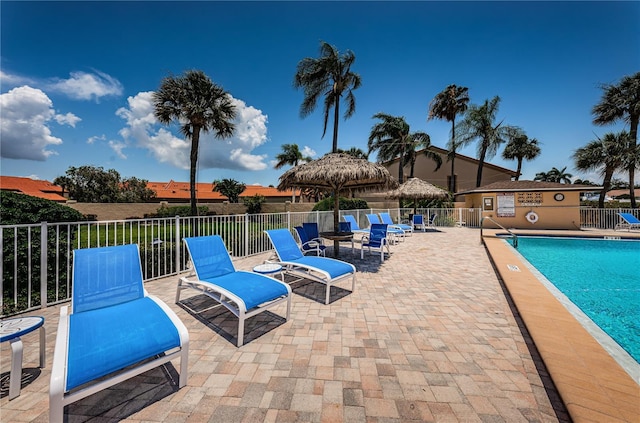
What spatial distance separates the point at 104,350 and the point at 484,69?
14256 millimetres

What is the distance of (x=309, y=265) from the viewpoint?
4.54 meters

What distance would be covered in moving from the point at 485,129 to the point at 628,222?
12456 millimetres

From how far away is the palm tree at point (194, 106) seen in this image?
50.1ft

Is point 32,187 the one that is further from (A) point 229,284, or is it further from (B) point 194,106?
(A) point 229,284

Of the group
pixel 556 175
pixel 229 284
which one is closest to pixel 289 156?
pixel 229 284

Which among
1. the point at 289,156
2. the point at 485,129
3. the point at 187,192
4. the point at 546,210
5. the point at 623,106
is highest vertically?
the point at 289,156

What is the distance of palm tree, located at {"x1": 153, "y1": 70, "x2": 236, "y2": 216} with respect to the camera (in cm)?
1527

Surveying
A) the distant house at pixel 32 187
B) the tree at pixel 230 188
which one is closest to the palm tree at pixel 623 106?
the tree at pixel 230 188

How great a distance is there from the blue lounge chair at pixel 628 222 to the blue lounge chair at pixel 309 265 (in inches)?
736

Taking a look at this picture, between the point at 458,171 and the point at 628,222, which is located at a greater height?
the point at 458,171

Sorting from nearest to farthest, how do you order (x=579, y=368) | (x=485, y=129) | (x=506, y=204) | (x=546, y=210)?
(x=579, y=368) → (x=546, y=210) → (x=506, y=204) → (x=485, y=129)

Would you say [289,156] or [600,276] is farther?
[289,156]

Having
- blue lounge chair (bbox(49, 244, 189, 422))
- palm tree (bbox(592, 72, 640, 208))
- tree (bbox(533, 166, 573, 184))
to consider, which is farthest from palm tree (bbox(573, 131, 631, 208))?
tree (bbox(533, 166, 573, 184))

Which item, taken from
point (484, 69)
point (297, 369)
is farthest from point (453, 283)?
point (484, 69)
